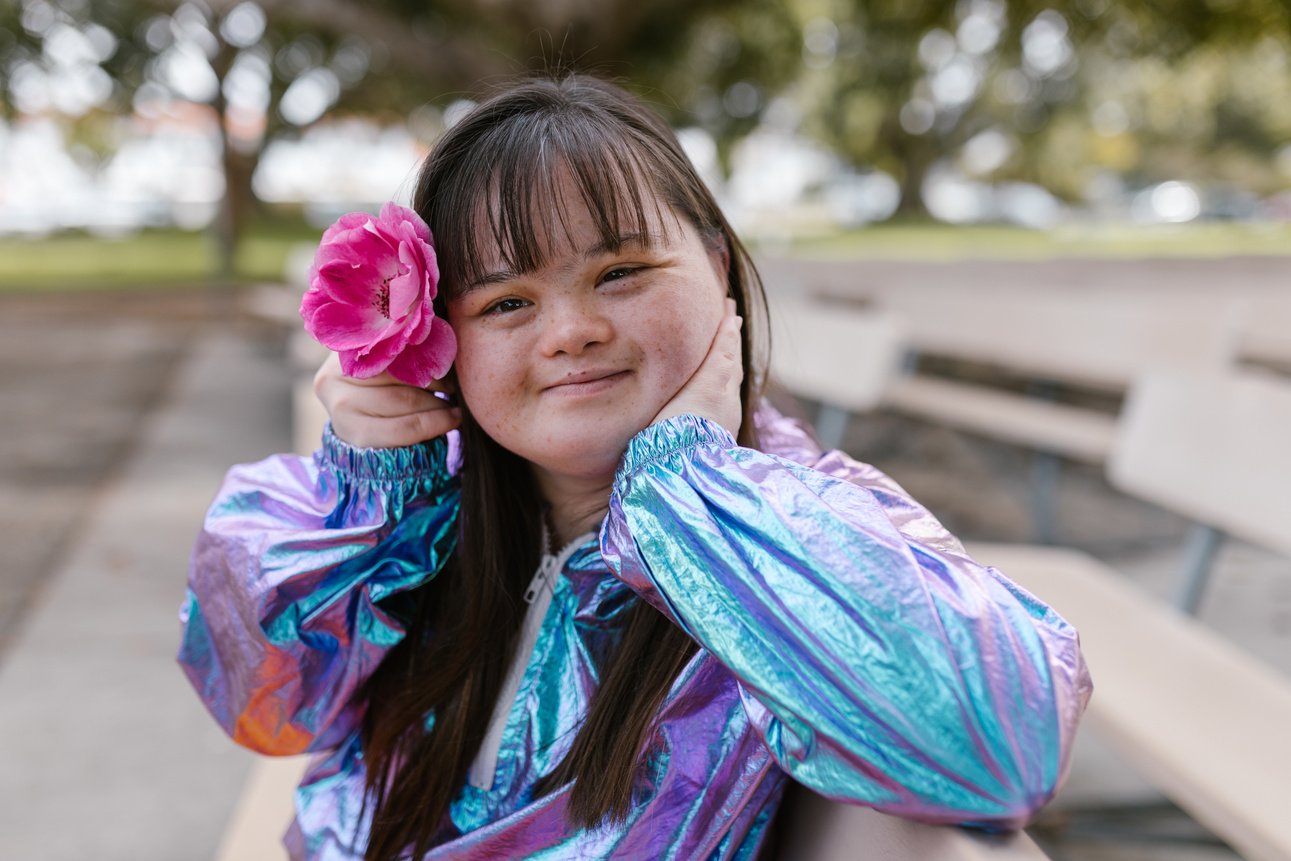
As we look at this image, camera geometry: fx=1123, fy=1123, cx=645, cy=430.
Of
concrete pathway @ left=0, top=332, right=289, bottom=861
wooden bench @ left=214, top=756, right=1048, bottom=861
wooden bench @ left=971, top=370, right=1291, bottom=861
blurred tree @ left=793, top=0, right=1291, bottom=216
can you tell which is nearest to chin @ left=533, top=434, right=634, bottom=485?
wooden bench @ left=214, top=756, right=1048, bottom=861

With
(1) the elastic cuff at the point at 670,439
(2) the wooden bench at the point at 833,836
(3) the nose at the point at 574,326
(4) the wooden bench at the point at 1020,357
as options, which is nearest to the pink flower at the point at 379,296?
(3) the nose at the point at 574,326

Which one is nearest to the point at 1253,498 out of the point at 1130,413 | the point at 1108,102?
the point at 1130,413

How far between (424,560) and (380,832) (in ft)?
0.94

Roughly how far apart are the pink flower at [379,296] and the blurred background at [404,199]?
19 cm

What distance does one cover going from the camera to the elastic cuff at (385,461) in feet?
3.93

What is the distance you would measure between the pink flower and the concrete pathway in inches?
68.5

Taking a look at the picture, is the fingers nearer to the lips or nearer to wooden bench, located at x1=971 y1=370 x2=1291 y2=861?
the lips

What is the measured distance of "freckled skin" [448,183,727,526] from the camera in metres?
1.03

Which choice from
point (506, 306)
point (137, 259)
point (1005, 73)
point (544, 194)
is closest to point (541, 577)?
point (506, 306)

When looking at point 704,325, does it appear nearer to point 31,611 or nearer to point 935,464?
point 31,611

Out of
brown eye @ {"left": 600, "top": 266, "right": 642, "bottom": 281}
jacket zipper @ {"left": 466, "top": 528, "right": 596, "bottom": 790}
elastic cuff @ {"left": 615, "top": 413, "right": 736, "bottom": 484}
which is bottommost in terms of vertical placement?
jacket zipper @ {"left": 466, "top": 528, "right": 596, "bottom": 790}

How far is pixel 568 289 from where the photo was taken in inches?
40.6

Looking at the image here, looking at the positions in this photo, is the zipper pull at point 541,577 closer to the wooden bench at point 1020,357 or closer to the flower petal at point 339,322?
the flower petal at point 339,322

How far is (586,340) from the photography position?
40.0 inches
